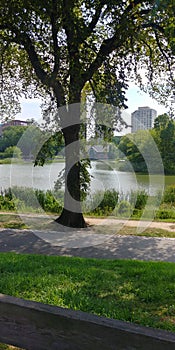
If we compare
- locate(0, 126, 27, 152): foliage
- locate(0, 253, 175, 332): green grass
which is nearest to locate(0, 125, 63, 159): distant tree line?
locate(0, 126, 27, 152): foliage

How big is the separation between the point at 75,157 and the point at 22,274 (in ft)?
16.3

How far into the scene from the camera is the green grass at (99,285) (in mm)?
3660

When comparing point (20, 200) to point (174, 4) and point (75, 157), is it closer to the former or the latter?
point (75, 157)

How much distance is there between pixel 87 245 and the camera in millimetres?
7160

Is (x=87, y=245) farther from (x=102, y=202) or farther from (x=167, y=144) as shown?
(x=167, y=144)

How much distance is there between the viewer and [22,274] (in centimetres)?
487

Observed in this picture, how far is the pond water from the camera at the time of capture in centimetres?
1215

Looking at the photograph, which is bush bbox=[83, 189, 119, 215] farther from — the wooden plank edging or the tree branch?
the wooden plank edging

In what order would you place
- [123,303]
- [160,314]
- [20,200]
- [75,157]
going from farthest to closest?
[20,200]
[75,157]
[123,303]
[160,314]

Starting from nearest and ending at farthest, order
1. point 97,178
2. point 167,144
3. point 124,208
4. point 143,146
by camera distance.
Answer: point 143,146, point 124,208, point 97,178, point 167,144

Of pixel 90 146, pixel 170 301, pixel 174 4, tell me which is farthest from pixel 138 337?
pixel 90 146

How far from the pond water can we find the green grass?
17.2 feet

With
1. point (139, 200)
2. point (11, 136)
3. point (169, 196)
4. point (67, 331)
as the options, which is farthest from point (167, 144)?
point (67, 331)

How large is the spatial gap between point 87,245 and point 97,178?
6455 mm
